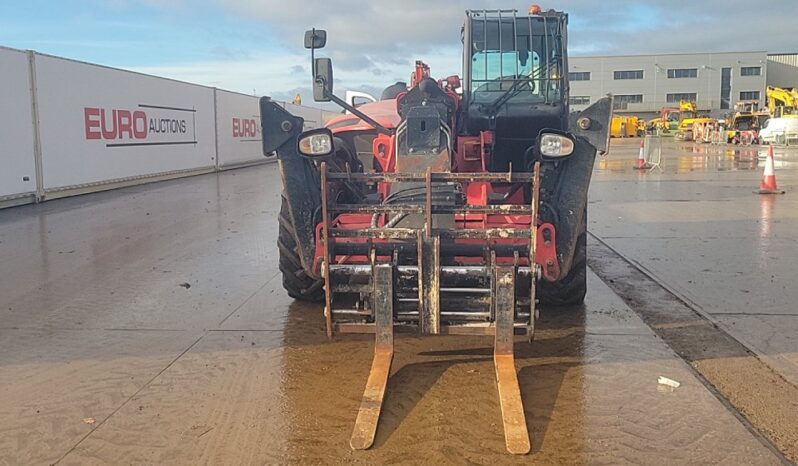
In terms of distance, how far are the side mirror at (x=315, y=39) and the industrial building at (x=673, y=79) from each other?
253 ft

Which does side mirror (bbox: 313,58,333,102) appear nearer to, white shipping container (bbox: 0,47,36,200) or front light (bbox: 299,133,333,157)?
front light (bbox: 299,133,333,157)

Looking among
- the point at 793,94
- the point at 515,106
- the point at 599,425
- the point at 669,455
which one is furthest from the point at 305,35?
the point at 793,94

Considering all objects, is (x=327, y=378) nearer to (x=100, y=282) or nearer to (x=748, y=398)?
(x=748, y=398)

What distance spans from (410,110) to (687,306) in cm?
293

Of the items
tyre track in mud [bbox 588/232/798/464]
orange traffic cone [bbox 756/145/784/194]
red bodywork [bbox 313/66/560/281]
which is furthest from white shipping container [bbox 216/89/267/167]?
tyre track in mud [bbox 588/232/798/464]

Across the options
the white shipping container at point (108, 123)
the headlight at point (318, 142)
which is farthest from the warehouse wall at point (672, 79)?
the headlight at point (318, 142)

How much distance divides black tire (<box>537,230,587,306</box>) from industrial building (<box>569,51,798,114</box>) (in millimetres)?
76394

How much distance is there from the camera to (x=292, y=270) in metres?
5.70

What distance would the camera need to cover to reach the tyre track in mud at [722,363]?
3.60 meters

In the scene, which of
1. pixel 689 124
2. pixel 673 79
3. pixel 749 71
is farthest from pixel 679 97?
pixel 689 124

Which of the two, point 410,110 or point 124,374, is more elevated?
point 410,110

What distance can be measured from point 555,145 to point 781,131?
40.0 metres

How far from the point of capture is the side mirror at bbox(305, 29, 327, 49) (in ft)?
16.8

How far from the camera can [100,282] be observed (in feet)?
22.3
